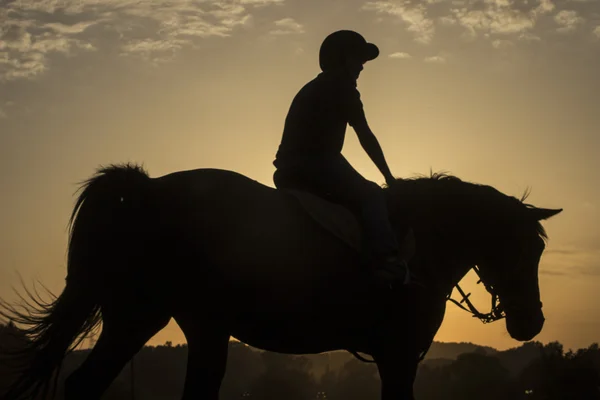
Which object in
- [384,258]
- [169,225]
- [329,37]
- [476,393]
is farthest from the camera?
[476,393]

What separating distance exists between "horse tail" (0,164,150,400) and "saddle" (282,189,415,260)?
1.63 metres

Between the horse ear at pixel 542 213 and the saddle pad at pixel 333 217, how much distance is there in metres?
2.66

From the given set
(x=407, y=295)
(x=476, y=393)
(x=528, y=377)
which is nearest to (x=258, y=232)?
(x=407, y=295)

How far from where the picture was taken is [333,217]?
8586mm

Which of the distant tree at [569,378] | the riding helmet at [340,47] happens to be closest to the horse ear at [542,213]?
the riding helmet at [340,47]

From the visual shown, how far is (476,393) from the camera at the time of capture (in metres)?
139

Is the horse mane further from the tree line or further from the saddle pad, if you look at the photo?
the tree line

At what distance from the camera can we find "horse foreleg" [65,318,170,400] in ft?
26.0

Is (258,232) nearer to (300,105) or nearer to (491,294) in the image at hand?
(300,105)

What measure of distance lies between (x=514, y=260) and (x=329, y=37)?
140 inches

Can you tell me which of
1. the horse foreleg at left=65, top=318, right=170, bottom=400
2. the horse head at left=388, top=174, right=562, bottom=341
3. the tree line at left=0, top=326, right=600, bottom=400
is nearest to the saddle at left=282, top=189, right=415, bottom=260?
the horse head at left=388, top=174, right=562, bottom=341

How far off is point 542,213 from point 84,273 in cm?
552

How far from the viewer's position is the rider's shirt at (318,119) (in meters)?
8.76

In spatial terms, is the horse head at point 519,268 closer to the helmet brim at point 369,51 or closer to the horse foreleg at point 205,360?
the helmet brim at point 369,51
